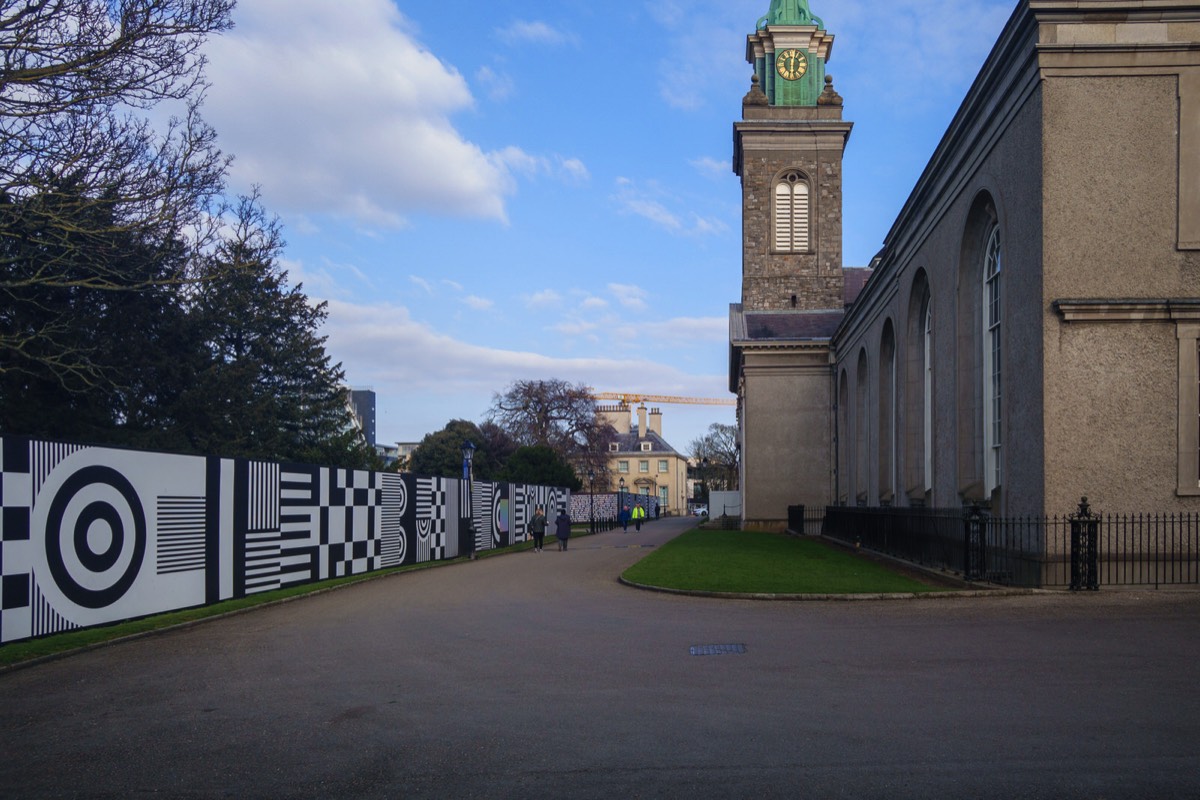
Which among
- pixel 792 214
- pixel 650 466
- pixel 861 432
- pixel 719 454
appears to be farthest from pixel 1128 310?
pixel 650 466

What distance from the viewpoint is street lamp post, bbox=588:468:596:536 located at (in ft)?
197

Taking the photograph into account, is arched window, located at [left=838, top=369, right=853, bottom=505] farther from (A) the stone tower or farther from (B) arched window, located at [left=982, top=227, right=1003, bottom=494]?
(B) arched window, located at [left=982, top=227, right=1003, bottom=494]

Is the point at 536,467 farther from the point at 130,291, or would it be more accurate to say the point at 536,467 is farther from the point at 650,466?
the point at 650,466

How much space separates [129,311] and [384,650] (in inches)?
1264

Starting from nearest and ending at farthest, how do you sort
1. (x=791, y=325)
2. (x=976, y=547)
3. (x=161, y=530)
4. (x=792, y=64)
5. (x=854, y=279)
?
1. (x=161, y=530)
2. (x=976, y=547)
3. (x=791, y=325)
4. (x=792, y=64)
5. (x=854, y=279)

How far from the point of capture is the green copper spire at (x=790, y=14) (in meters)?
59.6

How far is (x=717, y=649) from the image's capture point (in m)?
10.9

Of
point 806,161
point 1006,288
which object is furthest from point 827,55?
point 1006,288

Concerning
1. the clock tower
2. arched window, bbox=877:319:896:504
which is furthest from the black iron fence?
the clock tower

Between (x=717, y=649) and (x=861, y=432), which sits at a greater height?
(x=861, y=432)

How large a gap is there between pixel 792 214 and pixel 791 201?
69 centimetres

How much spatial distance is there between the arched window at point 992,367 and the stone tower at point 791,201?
33.7m

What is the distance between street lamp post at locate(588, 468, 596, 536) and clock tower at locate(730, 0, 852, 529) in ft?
30.7

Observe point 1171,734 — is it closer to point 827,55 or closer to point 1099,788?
point 1099,788
